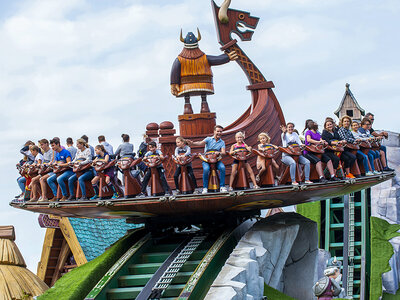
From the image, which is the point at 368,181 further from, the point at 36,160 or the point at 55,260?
the point at 55,260

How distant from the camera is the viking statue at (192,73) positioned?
20688 millimetres

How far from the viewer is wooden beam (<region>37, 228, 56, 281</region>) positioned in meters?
27.6

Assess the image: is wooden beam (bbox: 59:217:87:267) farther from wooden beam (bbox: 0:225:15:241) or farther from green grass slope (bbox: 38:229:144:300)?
green grass slope (bbox: 38:229:144:300)

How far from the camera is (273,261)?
63.7 ft

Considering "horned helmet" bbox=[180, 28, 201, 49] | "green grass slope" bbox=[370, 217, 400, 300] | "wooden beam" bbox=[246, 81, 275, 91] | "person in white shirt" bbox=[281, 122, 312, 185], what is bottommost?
"green grass slope" bbox=[370, 217, 400, 300]

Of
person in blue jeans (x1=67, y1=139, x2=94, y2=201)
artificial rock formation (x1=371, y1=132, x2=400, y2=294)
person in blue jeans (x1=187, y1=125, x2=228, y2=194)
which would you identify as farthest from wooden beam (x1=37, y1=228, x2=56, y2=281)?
artificial rock formation (x1=371, y1=132, x2=400, y2=294)

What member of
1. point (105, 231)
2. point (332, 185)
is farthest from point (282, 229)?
point (105, 231)

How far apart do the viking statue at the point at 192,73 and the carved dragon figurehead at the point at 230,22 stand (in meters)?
0.66

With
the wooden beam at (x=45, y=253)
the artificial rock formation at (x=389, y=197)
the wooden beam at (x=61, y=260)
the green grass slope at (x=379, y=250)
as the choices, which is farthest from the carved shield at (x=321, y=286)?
the artificial rock formation at (x=389, y=197)

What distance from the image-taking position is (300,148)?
1859 centimetres

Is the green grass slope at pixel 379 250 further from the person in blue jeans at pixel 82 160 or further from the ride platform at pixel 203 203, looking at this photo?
the person in blue jeans at pixel 82 160

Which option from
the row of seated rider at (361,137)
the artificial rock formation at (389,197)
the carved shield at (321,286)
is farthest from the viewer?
the artificial rock formation at (389,197)

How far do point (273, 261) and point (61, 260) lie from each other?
33.5 ft

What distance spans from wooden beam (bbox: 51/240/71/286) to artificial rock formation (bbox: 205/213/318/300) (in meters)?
9.01
